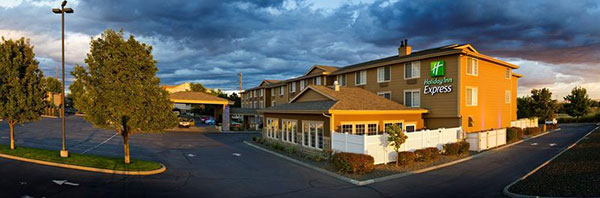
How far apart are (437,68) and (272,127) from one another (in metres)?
15.3

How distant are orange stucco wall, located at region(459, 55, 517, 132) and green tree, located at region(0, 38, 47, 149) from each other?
30636 mm

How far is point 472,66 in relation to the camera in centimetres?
2652

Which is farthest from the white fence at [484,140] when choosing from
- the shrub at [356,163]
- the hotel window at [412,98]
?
the shrub at [356,163]

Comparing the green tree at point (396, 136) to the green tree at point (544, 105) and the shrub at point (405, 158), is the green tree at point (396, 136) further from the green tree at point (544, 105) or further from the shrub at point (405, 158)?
the green tree at point (544, 105)

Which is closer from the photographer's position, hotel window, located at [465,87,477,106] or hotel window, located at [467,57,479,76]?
hotel window, located at [465,87,477,106]

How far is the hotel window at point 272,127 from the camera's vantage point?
2820 cm

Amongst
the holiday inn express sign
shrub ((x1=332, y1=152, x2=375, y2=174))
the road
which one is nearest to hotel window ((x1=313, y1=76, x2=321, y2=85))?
the holiday inn express sign

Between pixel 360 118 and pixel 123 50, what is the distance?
49.9ft

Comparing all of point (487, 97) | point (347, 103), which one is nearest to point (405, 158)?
point (347, 103)

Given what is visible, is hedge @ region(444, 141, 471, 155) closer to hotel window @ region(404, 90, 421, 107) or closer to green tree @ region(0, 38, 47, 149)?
hotel window @ region(404, 90, 421, 107)

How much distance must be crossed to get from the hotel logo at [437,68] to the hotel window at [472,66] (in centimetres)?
231

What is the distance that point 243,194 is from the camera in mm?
12438

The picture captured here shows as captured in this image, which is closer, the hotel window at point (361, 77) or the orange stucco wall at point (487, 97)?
the orange stucco wall at point (487, 97)

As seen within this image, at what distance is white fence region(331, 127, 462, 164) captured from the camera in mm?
17953
